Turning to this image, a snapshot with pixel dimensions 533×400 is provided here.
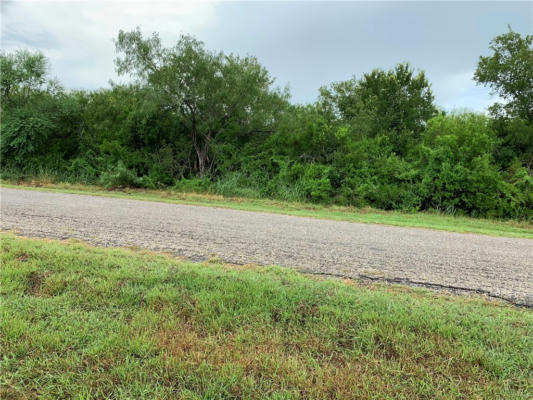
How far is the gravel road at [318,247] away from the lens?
166 inches

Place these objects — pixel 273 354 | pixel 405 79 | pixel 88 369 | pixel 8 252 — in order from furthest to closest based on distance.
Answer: pixel 405 79 < pixel 8 252 < pixel 273 354 < pixel 88 369

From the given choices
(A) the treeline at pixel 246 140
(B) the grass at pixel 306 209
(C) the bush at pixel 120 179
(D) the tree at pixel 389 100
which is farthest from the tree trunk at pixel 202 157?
(D) the tree at pixel 389 100

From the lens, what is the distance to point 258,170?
719 inches

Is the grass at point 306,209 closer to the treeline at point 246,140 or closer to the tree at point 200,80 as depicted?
the treeline at point 246,140

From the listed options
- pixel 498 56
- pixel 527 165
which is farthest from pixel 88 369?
pixel 498 56

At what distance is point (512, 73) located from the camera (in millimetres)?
20016

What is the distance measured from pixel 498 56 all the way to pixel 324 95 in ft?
36.9

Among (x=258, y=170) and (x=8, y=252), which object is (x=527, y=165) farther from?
(x=8, y=252)

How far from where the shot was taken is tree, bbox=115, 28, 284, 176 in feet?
55.5

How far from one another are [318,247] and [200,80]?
46.2 ft

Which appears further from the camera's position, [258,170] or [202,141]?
[202,141]

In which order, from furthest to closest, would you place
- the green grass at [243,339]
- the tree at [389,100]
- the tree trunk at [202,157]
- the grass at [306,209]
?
the tree at [389,100] → the tree trunk at [202,157] → the grass at [306,209] → the green grass at [243,339]

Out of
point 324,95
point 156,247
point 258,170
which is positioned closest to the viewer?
point 156,247

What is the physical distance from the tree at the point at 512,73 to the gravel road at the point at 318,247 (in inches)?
697
